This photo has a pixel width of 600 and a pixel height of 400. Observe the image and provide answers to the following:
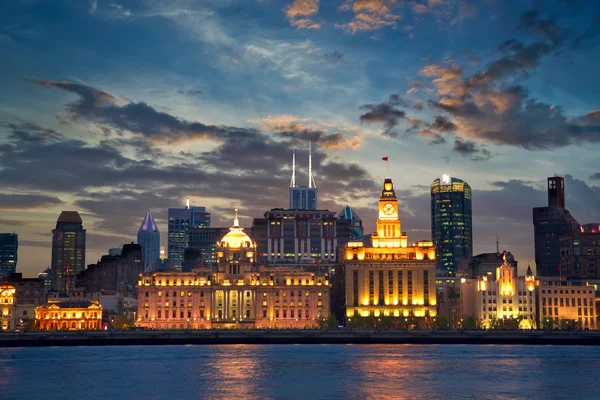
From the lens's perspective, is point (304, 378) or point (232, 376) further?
point (232, 376)

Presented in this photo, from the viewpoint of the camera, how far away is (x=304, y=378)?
156m

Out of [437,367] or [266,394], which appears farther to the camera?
[437,367]

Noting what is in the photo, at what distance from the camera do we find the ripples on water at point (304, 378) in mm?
136750

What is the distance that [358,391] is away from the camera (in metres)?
139

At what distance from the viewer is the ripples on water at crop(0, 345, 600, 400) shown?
449 feet

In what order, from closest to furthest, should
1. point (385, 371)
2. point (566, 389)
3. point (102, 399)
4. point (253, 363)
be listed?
point (102, 399) < point (566, 389) < point (385, 371) < point (253, 363)

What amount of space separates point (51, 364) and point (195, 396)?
6443cm

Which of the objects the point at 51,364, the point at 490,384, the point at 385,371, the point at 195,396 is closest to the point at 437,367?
the point at 385,371

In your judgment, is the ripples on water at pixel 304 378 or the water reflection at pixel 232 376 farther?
the water reflection at pixel 232 376

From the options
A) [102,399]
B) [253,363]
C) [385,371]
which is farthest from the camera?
[253,363]

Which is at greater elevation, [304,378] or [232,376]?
[232,376]

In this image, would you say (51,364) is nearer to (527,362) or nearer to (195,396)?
(195,396)

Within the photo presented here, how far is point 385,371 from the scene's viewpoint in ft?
550

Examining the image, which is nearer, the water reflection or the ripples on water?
the ripples on water
